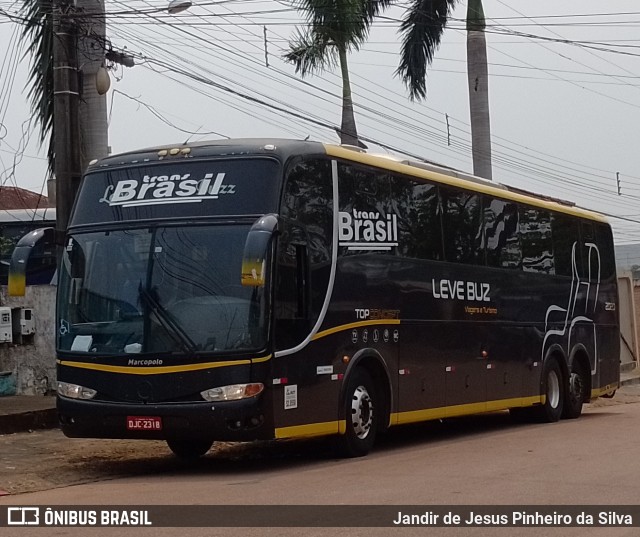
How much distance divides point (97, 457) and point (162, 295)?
2869 mm

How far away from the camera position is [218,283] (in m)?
11.8

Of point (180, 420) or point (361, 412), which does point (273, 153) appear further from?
point (361, 412)

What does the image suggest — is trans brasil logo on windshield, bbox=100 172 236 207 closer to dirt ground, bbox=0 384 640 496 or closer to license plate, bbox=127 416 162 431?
license plate, bbox=127 416 162 431

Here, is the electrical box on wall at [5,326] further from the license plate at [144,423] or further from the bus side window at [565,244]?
the bus side window at [565,244]

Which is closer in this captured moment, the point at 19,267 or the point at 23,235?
the point at 19,267

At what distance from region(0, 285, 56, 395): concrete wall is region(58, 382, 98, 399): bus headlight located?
603 centimetres

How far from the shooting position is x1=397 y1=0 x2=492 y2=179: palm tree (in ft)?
87.1

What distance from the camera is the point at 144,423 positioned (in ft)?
38.8

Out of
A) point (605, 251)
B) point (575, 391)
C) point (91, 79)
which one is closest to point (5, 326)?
point (91, 79)

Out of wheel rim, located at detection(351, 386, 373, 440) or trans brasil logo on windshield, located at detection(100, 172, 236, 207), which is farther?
wheel rim, located at detection(351, 386, 373, 440)

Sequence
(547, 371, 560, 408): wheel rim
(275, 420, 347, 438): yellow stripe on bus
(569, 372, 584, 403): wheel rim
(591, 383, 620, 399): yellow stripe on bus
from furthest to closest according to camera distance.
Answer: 1. (591, 383, 620, 399): yellow stripe on bus
2. (569, 372, 584, 403): wheel rim
3. (547, 371, 560, 408): wheel rim
4. (275, 420, 347, 438): yellow stripe on bus

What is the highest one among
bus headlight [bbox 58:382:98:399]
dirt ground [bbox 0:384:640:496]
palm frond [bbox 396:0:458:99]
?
palm frond [bbox 396:0:458:99]

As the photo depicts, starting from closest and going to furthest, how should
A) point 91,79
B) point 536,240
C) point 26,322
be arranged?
1. point 91,79
2. point 26,322
3. point 536,240

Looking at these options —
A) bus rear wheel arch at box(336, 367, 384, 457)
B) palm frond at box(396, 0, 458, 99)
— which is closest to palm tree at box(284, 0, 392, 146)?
palm frond at box(396, 0, 458, 99)
